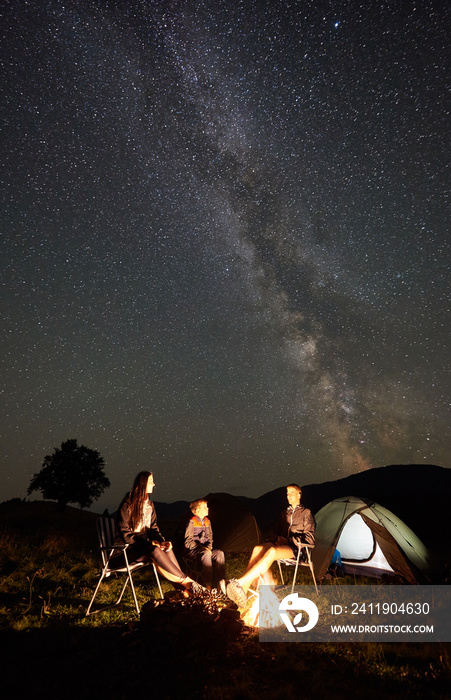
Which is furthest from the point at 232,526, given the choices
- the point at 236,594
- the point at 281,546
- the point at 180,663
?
the point at 180,663

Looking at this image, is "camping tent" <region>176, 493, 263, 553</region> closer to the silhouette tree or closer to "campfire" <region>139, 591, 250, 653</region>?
"campfire" <region>139, 591, 250, 653</region>

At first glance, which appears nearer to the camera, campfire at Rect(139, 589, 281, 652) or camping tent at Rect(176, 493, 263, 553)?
campfire at Rect(139, 589, 281, 652)

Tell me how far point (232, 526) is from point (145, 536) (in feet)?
16.1

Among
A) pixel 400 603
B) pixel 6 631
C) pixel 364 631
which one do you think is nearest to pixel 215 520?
pixel 400 603

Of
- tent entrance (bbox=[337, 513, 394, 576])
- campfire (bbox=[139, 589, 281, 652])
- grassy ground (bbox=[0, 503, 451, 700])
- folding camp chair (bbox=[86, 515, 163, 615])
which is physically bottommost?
grassy ground (bbox=[0, 503, 451, 700])

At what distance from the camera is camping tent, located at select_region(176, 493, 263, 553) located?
8930 mm

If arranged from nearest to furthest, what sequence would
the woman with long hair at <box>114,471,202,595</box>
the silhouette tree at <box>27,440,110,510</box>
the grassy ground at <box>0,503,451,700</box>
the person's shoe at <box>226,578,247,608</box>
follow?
the grassy ground at <box>0,503,451,700</box> → the person's shoe at <box>226,578,247,608</box> → the woman with long hair at <box>114,471,202,595</box> → the silhouette tree at <box>27,440,110,510</box>

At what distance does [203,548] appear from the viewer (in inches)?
188

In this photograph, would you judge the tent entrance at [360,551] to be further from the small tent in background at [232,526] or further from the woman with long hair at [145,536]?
the woman with long hair at [145,536]

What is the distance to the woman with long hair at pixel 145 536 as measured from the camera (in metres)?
4.34

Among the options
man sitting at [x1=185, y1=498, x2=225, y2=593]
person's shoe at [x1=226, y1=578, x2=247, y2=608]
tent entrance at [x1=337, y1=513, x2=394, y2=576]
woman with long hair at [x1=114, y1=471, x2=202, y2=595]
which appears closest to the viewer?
person's shoe at [x1=226, y1=578, x2=247, y2=608]

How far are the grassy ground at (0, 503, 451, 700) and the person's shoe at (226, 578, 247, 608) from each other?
0.28 metres

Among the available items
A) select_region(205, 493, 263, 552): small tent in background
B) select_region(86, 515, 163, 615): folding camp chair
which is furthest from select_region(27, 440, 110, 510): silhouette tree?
select_region(86, 515, 163, 615): folding camp chair

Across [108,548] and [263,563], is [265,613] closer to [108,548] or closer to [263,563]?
[263,563]
